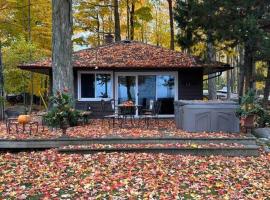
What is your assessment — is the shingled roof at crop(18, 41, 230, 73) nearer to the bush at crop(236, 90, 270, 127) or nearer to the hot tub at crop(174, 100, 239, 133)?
the hot tub at crop(174, 100, 239, 133)

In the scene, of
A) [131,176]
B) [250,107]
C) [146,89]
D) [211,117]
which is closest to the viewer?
[131,176]

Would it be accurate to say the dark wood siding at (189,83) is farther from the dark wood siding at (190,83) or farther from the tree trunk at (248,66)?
the tree trunk at (248,66)

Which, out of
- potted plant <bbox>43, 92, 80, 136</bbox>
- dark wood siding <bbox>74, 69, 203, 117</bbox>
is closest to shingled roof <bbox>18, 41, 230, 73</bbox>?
dark wood siding <bbox>74, 69, 203, 117</bbox>

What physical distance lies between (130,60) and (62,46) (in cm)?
400

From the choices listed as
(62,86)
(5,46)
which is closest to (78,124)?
(62,86)

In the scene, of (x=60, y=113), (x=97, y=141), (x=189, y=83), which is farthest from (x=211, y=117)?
(x=189, y=83)

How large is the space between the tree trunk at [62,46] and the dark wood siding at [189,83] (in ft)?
17.6

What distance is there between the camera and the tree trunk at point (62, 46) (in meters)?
11.9

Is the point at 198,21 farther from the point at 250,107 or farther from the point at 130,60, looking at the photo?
the point at 250,107

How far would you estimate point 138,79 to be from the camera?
51.1ft

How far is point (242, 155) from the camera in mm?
8195

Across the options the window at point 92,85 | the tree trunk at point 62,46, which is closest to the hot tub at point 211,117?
the tree trunk at point 62,46

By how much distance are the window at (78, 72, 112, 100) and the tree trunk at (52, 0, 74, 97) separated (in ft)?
11.0

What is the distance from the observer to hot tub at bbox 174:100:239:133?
10.7 m
